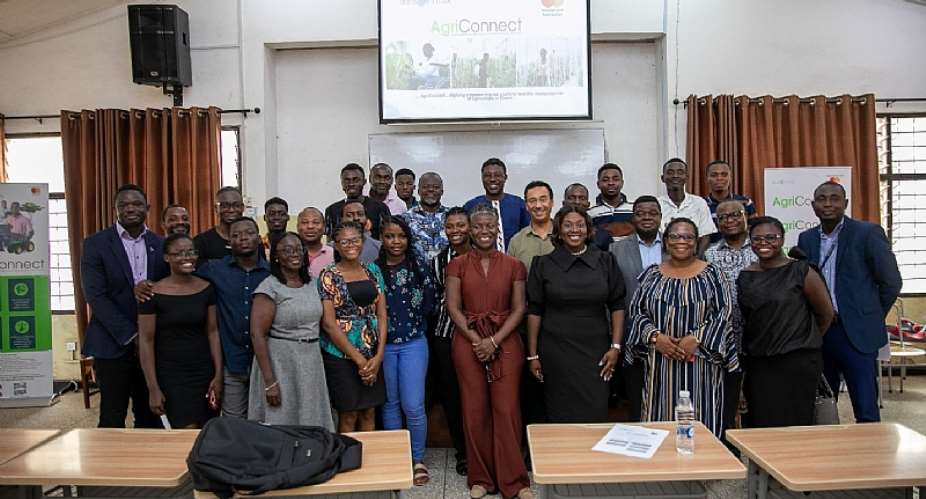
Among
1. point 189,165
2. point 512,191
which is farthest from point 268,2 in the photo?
point 512,191

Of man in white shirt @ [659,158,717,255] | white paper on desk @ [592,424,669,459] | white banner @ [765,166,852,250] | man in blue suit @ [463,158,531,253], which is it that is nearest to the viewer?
white paper on desk @ [592,424,669,459]

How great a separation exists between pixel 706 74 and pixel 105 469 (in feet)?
19.1

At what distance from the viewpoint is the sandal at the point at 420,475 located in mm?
3602

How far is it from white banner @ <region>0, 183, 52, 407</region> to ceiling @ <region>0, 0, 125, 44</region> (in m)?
1.75

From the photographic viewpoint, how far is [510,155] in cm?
634

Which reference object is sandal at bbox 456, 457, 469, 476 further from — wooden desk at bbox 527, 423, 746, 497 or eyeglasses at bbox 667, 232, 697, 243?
eyeglasses at bbox 667, 232, 697, 243

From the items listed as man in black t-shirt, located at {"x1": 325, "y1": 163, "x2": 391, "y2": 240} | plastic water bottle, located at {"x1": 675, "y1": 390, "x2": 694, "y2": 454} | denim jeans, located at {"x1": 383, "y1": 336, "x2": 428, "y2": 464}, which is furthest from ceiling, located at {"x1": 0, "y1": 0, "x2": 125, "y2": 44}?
plastic water bottle, located at {"x1": 675, "y1": 390, "x2": 694, "y2": 454}

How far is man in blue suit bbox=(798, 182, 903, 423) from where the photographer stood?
12.0 ft

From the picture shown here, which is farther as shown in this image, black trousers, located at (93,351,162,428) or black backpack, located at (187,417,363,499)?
black trousers, located at (93,351,162,428)

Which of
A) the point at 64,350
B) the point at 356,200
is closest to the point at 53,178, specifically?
the point at 64,350

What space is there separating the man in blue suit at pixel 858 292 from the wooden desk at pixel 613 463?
1.68m

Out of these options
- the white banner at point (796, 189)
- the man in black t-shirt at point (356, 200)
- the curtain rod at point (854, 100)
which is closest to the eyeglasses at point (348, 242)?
the man in black t-shirt at point (356, 200)

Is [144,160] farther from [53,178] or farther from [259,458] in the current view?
[259,458]

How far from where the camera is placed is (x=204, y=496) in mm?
2078
